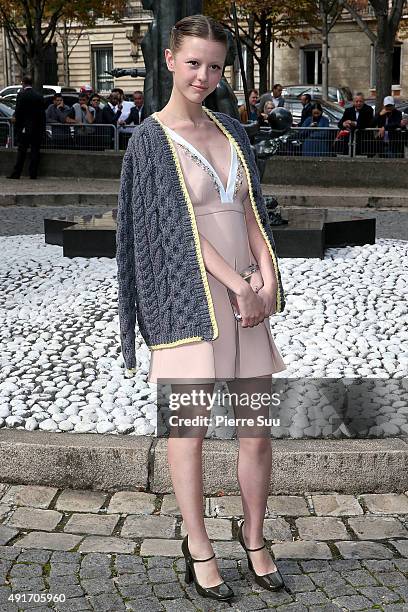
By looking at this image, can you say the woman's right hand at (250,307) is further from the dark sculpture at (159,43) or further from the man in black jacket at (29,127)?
the man in black jacket at (29,127)

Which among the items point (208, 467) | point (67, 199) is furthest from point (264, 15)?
point (208, 467)

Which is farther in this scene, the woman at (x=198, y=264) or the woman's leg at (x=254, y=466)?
the woman's leg at (x=254, y=466)

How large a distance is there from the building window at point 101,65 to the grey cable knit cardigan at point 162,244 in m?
53.5

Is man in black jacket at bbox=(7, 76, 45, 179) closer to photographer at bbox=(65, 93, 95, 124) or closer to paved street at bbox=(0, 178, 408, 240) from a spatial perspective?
paved street at bbox=(0, 178, 408, 240)

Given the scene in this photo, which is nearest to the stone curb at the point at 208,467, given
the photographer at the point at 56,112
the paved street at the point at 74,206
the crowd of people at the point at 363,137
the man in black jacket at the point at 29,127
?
the paved street at the point at 74,206

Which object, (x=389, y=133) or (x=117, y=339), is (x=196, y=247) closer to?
(x=117, y=339)

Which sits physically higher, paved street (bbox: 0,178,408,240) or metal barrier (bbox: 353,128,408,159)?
metal barrier (bbox: 353,128,408,159)

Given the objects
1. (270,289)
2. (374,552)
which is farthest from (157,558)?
(270,289)

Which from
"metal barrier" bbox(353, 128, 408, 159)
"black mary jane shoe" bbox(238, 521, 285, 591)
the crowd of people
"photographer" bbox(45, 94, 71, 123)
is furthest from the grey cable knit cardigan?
"photographer" bbox(45, 94, 71, 123)

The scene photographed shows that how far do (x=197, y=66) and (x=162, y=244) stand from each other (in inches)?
22.2

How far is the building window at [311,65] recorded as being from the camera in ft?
166

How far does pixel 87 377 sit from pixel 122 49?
5204 centimetres

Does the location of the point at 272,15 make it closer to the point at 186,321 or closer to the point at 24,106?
the point at 24,106

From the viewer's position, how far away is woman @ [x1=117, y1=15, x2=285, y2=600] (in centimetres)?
324
